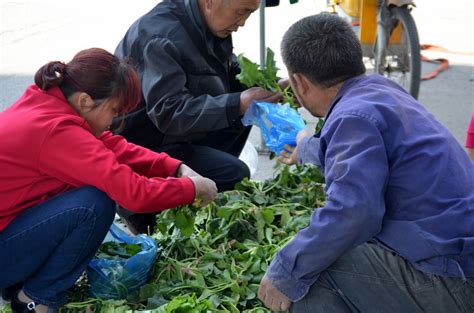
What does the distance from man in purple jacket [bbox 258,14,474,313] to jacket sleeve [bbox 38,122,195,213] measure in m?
0.56

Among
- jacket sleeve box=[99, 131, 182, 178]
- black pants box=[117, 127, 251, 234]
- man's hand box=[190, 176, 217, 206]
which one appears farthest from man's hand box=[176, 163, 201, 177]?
black pants box=[117, 127, 251, 234]

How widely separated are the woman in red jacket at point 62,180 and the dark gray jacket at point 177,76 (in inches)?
21.9

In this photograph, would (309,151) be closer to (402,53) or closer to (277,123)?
(277,123)

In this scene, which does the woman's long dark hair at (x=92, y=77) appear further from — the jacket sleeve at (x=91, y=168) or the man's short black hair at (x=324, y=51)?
the man's short black hair at (x=324, y=51)

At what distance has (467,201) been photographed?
195 cm

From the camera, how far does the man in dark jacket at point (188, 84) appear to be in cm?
301

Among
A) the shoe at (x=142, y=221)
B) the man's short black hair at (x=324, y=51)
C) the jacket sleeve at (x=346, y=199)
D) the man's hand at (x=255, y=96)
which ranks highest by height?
the man's short black hair at (x=324, y=51)

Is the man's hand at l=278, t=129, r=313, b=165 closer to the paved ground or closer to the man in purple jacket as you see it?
the man in purple jacket

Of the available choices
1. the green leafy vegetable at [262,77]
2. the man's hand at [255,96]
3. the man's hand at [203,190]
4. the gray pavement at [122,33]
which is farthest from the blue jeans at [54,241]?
the gray pavement at [122,33]

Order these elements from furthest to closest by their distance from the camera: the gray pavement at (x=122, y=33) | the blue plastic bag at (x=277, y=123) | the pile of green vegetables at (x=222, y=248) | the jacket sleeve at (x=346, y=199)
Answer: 1. the gray pavement at (x=122, y=33)
2. the blue plastic bag at (x=277, y=123)
3. the pile of green vegetables at (x=222, y=248)
4. the jacket sleeve at (x=346, y=199)

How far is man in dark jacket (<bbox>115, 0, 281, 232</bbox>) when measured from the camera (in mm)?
3010

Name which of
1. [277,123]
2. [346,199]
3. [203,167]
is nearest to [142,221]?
[203,167]

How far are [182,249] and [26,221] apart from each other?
2.05ft

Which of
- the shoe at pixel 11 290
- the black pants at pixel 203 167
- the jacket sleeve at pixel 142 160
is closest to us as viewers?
the shoe at pixel 11 290
